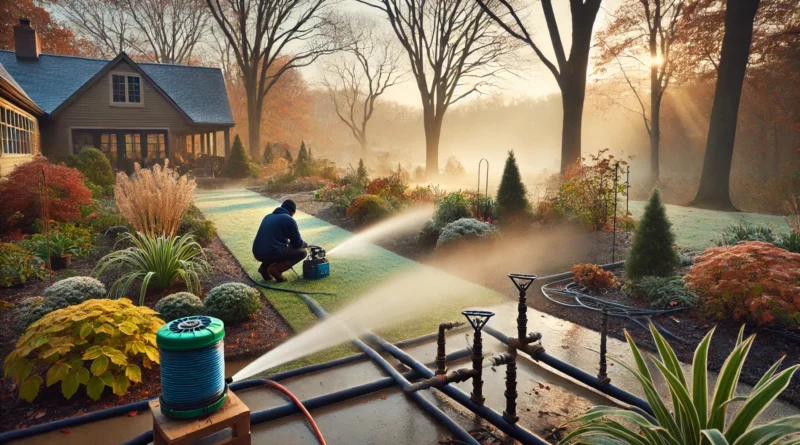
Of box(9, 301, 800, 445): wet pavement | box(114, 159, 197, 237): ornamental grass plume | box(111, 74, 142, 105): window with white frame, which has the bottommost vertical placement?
box(9, 301, 800, 445): wet pavement

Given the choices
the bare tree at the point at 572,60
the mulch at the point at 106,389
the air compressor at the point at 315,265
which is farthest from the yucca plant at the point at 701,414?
the bare tree at the point at 572,60

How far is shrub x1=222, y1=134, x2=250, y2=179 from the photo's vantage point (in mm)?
24969

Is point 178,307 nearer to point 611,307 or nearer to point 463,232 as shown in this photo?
point 611,307

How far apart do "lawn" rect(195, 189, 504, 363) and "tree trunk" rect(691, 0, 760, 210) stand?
1194cm

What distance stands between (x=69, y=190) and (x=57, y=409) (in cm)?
792

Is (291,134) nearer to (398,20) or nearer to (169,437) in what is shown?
(398,20)

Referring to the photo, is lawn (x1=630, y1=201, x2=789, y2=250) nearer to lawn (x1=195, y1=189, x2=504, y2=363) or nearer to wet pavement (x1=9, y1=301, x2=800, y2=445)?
lawn (x1=195, y1=189, x2=504, y2=363)

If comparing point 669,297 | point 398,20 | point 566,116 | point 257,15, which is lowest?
point 669,297

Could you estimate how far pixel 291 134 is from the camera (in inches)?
1859

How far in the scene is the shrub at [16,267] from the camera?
6559 millimetres

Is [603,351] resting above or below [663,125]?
below

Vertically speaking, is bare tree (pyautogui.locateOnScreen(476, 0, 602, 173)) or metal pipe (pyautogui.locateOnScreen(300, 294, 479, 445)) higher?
bare tree (pyautogui.locateOnScreen(476, 0, 602, 173))

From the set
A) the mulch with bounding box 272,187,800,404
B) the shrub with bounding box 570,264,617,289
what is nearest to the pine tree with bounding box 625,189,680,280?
the shrub with bounding box 570,264,617,289

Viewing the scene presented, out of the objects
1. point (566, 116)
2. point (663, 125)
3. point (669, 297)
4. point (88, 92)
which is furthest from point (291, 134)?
point (669, 297)
